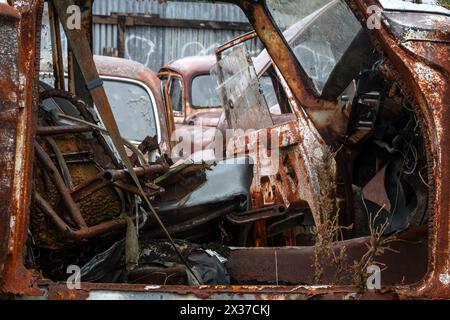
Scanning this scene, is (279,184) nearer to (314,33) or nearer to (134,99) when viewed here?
(314,33)

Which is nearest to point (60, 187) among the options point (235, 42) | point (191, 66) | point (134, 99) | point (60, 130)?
point (60, 130)

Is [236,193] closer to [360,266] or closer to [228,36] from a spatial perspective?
[360,266]

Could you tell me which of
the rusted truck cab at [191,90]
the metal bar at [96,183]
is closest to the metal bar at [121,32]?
the rusted truck cab at [191,90]

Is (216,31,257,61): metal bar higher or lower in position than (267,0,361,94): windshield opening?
higher

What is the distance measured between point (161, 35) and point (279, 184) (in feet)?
34.8

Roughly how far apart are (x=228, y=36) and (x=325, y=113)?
11024 millimetres

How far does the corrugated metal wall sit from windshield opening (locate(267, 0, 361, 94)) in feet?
34.1

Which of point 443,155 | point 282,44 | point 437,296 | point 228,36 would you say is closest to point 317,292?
point 437,296

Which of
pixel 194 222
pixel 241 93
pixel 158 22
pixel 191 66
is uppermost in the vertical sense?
pixel 158 22

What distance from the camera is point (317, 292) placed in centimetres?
269

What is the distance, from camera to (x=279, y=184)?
169 inches

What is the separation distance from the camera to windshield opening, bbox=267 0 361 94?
397 cm

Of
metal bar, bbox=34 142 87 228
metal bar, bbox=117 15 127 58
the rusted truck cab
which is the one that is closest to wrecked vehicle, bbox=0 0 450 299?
metal bar, bbox=34 142 87 228

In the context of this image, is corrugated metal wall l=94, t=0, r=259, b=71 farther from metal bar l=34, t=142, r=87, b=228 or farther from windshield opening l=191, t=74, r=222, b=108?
metal bar l=34, t=142, r=87, b=228
